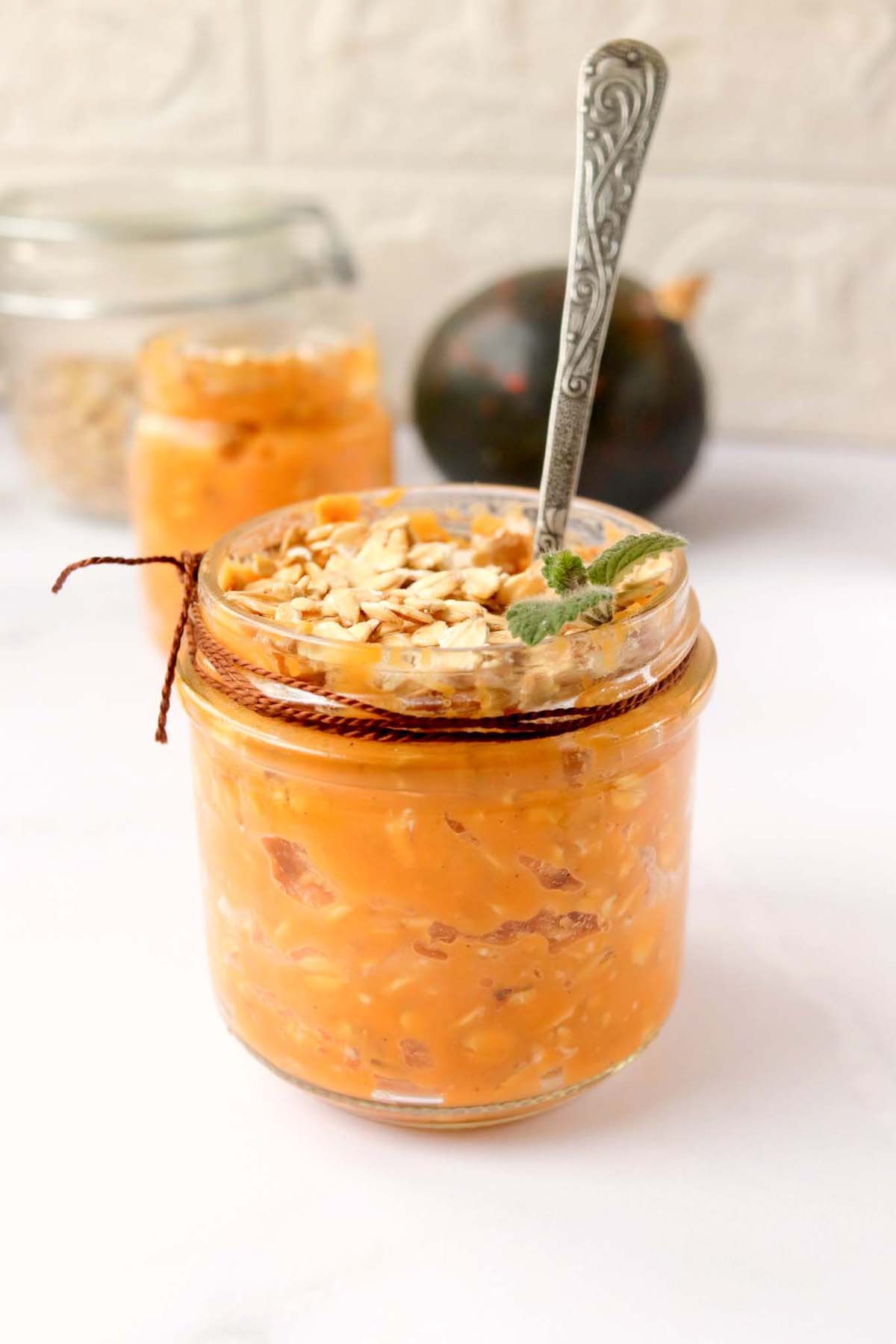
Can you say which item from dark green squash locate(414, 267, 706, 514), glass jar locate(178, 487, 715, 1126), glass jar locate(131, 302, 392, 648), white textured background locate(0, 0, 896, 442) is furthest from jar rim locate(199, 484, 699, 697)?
white textured background locate(0, 0, 896, 442)

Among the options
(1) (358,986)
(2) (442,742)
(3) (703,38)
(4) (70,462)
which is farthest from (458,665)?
(3) (703,38)

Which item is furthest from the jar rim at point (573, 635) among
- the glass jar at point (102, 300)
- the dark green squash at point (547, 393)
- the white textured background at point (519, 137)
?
the white textured background at point (519, 137)

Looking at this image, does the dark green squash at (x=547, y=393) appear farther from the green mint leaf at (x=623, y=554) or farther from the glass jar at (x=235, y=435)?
the green mint leaf at (x=623, y=554)

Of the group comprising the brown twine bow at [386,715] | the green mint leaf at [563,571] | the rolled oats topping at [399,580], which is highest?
the green mint leaf at [563,571]

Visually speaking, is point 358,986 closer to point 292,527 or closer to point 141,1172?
point 141,1172

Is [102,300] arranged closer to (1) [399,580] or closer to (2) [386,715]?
(1) [399,580]

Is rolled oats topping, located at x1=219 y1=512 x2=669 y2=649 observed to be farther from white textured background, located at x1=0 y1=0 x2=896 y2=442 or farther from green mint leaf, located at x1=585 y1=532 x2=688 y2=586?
white textured background, located at x1=0 y1=0 x2=896 y2=442
